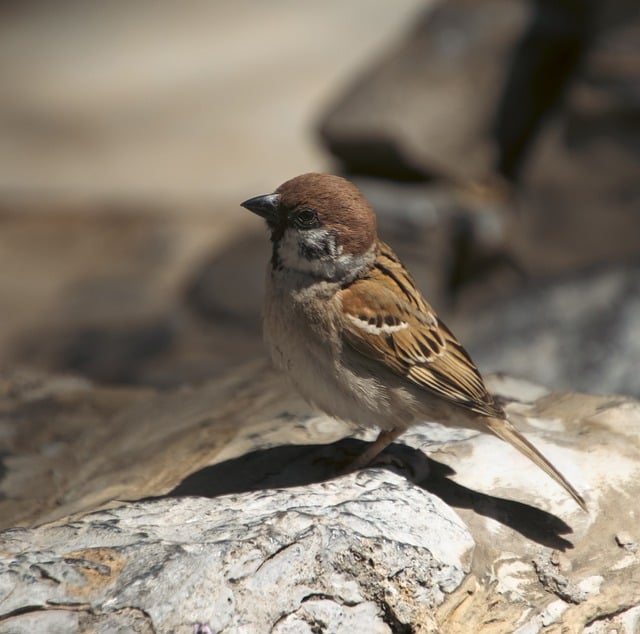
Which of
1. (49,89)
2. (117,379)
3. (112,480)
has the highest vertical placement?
(49,89)

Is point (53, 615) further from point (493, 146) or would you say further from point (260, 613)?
point (493, 146)

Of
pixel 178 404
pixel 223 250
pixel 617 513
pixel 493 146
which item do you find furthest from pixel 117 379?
pixel 617 513

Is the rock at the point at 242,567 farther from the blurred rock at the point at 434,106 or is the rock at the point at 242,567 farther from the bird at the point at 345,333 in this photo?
the blurred rock at the point at 434,106

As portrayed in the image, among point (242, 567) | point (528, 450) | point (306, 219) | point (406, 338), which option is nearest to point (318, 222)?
point (306, 219)

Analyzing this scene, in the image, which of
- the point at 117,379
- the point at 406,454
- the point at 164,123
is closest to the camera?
the point at 406,454

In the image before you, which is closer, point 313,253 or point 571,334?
point 313,253

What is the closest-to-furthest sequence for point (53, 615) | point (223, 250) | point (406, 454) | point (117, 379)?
point (53, 615) → point (406, 454) → point (117, 379) → point (223, 250)

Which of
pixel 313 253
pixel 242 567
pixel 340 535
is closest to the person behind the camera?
pixel 242 567

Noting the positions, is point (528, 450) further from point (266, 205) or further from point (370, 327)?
point (266, 205)
